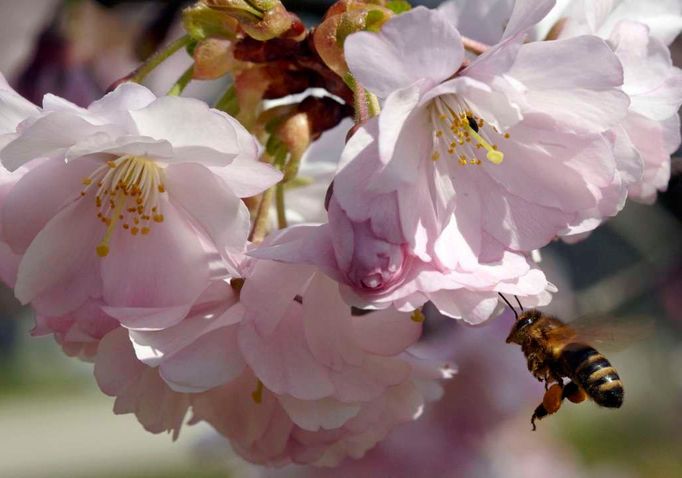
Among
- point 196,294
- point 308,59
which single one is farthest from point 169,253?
point 308,59

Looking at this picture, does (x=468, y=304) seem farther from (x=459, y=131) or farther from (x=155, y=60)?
(x=155, y=60)

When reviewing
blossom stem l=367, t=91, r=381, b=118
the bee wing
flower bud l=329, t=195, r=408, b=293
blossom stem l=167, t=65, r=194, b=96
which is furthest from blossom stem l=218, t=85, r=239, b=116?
the bee wing

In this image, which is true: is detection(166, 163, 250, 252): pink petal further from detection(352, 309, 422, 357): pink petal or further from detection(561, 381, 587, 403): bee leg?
detection(561, 381, 587, 403): bee leg

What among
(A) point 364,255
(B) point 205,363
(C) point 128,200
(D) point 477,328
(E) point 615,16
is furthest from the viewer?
(D) point 477,328

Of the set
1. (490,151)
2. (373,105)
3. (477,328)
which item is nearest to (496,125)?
(490,151)

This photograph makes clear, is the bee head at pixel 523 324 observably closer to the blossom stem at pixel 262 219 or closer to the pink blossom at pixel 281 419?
the pink blossom at pixel 281 419

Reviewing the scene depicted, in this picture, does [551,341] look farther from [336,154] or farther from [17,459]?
[17,459]
